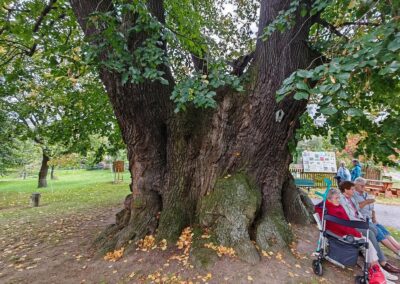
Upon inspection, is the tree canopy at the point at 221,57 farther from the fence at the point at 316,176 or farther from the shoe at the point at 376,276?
the fence at the point at 316,176

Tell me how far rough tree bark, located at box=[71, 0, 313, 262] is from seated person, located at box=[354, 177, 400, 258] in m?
1.02

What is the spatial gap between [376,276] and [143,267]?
3.13 metres

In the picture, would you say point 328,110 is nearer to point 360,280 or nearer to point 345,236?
point 345,236

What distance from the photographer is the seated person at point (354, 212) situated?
3666 mm

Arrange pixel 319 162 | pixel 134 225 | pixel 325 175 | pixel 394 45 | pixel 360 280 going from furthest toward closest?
pixel 325 175 → pixel 319 162 → pixel 134 225 → pixel 360 280 → pixel 394 45

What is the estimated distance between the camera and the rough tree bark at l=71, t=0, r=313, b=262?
3.68 m

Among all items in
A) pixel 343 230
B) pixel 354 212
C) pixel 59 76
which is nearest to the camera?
pixel 343 230

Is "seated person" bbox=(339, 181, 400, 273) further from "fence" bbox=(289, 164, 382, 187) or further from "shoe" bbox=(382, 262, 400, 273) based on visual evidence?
"fence" bbox=(289, 164, 382, 187)

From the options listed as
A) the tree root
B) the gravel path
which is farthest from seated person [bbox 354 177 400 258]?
the tree root

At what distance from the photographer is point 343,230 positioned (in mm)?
3523

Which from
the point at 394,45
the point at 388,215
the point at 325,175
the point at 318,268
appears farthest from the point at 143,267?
the point at 325,175

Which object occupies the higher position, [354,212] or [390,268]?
[354,212]

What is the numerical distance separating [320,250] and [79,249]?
412 cm

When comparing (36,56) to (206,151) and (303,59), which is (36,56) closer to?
(206,151)
